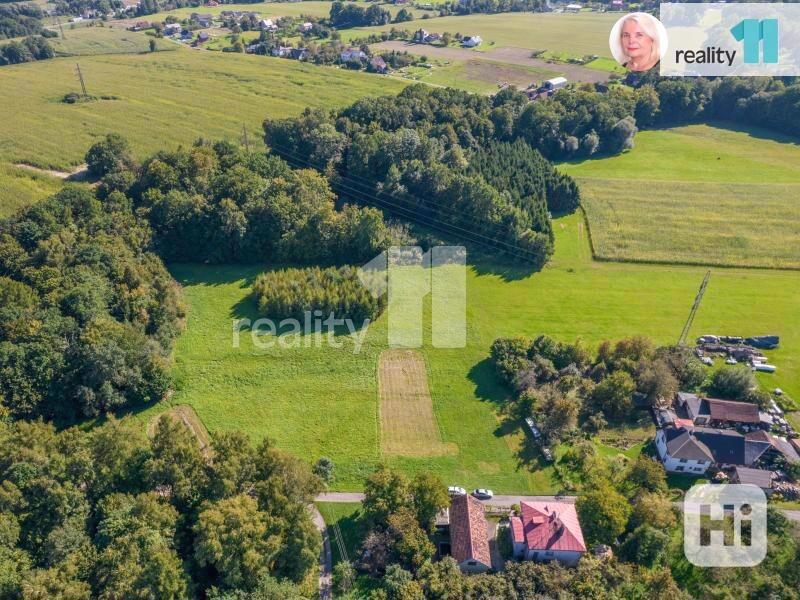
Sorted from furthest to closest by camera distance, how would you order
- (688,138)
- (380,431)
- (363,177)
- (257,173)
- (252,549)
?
(688,138) < (363,177) < (257,173) < (380,431) < (252,549)

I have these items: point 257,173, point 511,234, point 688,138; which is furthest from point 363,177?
point 688,138

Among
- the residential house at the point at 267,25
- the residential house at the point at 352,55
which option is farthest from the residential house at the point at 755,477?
the residential house at the point at 267,25

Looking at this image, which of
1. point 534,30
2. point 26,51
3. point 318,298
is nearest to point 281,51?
point 26,51

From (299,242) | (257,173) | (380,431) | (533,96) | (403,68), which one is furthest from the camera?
(403,68)

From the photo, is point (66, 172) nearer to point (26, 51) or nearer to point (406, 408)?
point (406, 408)

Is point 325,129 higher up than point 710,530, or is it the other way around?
point 325,129

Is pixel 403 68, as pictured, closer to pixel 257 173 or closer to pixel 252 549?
pixel 257 173
